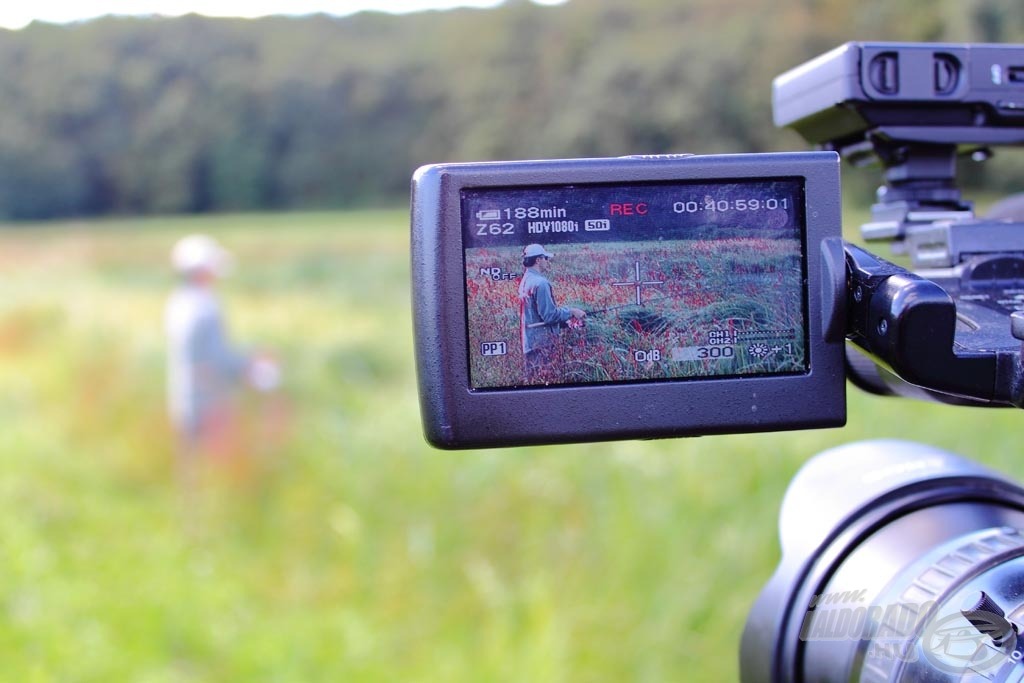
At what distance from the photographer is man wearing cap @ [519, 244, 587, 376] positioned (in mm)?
1093

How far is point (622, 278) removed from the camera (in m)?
1.09

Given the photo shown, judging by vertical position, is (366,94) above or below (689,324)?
above

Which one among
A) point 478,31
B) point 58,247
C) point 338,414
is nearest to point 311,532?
point 338,414

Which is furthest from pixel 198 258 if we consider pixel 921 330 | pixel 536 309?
pixel 921 330

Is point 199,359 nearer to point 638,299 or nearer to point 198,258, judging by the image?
point 198,258

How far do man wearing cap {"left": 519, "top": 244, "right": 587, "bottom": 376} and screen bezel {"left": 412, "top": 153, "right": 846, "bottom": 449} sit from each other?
0.05 metres

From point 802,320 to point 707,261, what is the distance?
5.3 inches

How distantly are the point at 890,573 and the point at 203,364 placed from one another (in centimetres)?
455

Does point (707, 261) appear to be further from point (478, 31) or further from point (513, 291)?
point (478, 31)

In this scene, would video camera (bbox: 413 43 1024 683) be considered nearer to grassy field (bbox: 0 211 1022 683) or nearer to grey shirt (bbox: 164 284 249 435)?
grassy field (bbox: 0 211 1022 683)

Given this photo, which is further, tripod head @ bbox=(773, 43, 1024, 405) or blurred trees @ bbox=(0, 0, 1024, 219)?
blurred trees @ bbox=(0, 0, 1024, 219)

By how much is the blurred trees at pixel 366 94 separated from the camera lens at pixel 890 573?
31.2 ft

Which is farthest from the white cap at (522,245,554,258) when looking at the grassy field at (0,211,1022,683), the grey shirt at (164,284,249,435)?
the grey shirt at (164,284,249,435)

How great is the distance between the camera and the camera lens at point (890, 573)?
1.11 metres
